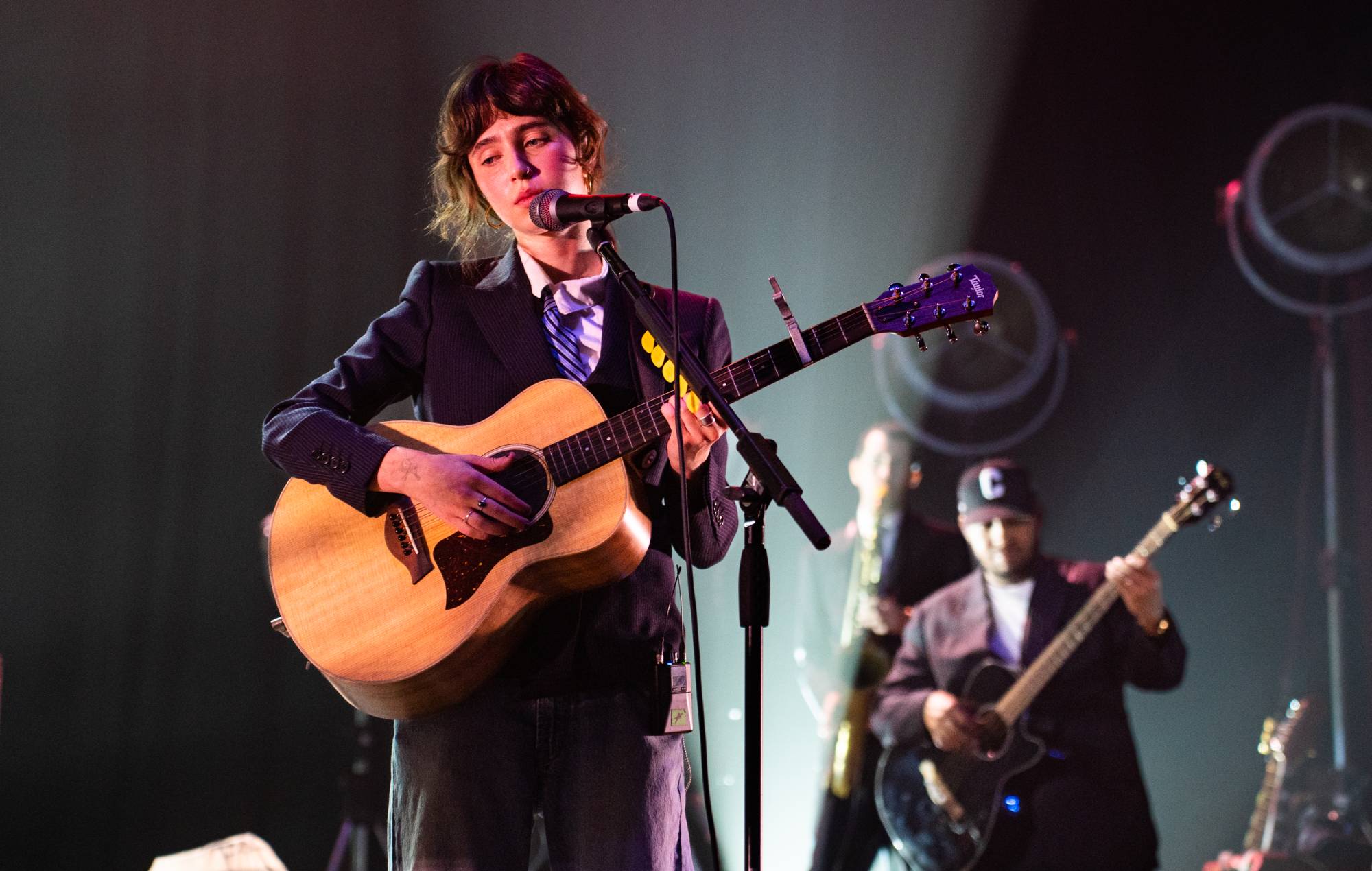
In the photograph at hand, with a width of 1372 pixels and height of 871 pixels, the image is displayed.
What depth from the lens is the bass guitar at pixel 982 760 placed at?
4.65 metres

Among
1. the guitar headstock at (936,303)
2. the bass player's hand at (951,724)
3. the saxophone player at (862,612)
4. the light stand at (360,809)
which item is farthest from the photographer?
the saxophone player at (862,612)

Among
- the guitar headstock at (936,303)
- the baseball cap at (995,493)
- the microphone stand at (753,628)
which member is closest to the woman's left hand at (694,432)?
the microphone stand at (753,628)

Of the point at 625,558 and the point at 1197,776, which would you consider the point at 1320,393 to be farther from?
the point at 625,558

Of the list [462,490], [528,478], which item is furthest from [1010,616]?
[462,490]

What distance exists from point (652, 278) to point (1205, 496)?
8.41 ft

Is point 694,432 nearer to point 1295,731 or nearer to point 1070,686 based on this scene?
point 1070,686

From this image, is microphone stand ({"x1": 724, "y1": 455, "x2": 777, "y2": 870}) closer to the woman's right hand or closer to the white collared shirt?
the woman's right hand

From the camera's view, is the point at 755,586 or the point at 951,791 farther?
the point at 951,791

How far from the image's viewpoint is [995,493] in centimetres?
502

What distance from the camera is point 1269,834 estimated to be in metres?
4.72

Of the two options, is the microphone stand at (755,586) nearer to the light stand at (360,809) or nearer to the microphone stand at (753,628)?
the microphone stand at (753,628)

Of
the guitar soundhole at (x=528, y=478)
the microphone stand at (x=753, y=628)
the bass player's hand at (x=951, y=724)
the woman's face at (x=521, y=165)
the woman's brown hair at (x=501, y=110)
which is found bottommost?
the bass player's hand at (x=951, y=724)

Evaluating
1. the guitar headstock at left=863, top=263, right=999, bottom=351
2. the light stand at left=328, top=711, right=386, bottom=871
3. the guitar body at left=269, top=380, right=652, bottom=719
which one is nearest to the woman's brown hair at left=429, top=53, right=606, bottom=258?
the guitar body at left=269, top=380, right=652, bottom=719

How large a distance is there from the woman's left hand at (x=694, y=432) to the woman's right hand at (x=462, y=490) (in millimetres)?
314
